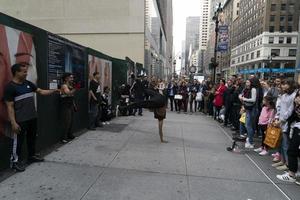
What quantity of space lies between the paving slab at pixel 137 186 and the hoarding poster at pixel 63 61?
9.30 feet

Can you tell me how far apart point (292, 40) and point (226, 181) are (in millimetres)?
100437

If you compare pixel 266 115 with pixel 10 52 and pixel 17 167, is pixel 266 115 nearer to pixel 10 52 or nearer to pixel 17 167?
pixel 17 167

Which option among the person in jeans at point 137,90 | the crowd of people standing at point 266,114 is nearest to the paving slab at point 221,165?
the crowd of people standing at point 266,114

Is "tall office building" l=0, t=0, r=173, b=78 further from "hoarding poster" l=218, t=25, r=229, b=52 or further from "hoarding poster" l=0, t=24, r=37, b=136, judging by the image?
"hoarding poster" l=0, t=24, r=37, b=136

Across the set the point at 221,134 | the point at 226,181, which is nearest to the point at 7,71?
the point at 226,181

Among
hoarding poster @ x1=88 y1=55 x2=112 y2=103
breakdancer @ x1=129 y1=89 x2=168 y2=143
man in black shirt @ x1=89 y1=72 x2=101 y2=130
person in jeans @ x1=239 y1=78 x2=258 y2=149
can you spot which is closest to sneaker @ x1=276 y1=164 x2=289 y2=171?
person in jeans @ x1=239 y1=78 x2=258 y2=149

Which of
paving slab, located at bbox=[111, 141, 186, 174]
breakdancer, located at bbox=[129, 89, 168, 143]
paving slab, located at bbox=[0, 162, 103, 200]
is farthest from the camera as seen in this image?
breakdancer, located at bbox=[129, 89, 168, 143]

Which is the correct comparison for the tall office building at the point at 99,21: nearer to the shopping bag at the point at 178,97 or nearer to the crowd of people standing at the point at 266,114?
the shopping bag at the point at 178,97

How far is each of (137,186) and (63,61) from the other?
13.6ft

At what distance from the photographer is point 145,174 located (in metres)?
5.52

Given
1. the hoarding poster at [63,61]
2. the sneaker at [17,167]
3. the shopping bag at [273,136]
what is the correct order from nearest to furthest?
the sneaker at [17,167]
the shopping bag at [273,136]
the hoarding poster at [63,61]

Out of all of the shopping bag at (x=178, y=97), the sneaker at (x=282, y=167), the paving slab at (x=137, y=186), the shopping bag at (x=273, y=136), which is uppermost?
the shopping bag at (x=178, y=97)

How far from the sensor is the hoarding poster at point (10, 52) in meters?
5.09

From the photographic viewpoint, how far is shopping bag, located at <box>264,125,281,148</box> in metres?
6.61
